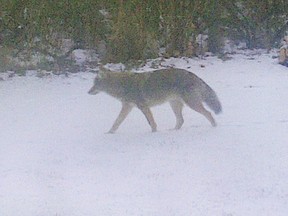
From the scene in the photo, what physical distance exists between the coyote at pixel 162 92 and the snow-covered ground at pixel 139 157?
0.68 ft

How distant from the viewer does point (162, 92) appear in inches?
320

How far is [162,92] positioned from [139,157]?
1383 millimetres

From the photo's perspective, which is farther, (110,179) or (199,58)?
(199,58)

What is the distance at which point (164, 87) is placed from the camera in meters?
8.09

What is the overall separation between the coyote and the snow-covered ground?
21 centimetres

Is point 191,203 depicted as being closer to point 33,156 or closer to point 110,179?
point 110,179

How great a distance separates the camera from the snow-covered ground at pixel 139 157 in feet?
18.3

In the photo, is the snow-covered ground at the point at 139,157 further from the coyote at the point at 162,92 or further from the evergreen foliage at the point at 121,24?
the evergreen foliage at the point at 121,24

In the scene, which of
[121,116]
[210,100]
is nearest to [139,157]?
[121,116]

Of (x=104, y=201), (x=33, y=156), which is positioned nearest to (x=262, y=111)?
(x=33, y=156)

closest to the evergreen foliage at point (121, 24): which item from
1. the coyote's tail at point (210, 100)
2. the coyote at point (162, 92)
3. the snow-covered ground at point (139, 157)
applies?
the snow-covered ground at point (139, 157)

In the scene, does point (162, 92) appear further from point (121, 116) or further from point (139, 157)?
point (139, 157)

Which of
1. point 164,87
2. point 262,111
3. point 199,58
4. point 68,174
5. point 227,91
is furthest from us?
point 199,58

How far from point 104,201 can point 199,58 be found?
24.3 feet
